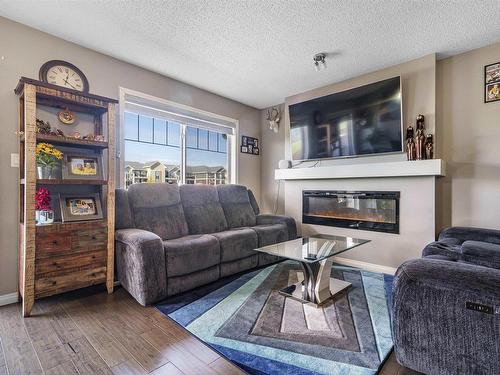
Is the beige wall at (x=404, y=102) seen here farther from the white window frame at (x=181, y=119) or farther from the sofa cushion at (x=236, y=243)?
the sofa cushion at (x=236, y=243)

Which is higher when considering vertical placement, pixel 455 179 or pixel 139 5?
pixel 139 5

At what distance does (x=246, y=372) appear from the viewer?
4.54ft

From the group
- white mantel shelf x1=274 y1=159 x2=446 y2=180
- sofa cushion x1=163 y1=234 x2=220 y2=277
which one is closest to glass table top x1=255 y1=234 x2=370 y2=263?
sofa cushion x1=163 y1=234 x2=220 y2=277

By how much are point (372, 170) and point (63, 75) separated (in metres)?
3.46

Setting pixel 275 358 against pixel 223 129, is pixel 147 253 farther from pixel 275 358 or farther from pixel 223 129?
pixel 223 129

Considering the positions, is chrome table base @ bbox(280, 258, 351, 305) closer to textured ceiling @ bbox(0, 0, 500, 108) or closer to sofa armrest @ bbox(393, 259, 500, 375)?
sofa armrest @ bbox(393, 259, 500, 375)

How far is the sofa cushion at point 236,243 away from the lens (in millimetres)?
2693

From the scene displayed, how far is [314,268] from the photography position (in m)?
2.21

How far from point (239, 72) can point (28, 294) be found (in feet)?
9.96

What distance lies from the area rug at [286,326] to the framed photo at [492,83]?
2180mm

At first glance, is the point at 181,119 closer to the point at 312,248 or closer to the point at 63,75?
the point at 63,75

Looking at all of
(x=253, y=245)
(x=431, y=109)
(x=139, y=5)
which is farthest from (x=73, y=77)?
(x=431, y=109)

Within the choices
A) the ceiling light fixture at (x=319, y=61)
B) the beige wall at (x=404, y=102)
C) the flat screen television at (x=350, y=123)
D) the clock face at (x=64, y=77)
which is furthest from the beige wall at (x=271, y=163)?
the clock face at (x=64, y=77)

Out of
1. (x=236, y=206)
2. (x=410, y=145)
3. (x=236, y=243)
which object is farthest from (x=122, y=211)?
(x=410, y=145)
